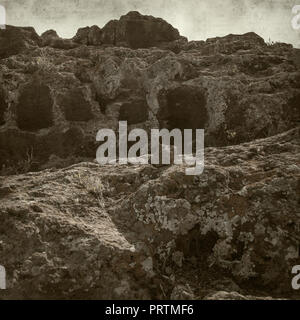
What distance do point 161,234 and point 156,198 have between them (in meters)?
0.66

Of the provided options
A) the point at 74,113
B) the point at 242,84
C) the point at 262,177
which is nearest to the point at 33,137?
the point at 74,113

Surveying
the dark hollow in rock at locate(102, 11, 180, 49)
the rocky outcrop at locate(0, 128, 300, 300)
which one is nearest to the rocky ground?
the rocky outcrop at locate(0, 128, 300, 300)

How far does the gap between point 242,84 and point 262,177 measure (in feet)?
21.2

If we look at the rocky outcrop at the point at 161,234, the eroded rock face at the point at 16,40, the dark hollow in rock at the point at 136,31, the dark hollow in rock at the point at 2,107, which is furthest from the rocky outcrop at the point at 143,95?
the rocky outcrop at the point at 161,234

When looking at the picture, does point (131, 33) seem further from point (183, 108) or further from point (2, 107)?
point (2, 107)

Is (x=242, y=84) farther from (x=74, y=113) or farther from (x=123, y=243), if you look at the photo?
(x=123, y=243)

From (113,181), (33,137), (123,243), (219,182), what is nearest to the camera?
(123,243)

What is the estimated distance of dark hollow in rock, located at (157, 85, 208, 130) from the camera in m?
11.6

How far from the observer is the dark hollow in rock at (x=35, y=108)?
12000 millimetres

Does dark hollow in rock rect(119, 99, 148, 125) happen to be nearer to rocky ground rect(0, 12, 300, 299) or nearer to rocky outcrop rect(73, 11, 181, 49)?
rocky ground rect(0, 12, 300, 299)

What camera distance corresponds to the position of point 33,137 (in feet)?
37.8

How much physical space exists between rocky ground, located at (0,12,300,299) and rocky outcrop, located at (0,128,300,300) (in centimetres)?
2

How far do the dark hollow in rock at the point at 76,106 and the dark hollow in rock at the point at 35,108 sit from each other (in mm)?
532

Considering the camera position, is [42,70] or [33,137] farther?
[42,70]
